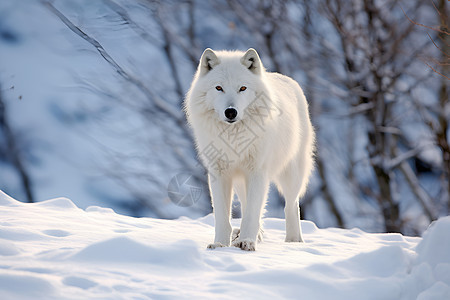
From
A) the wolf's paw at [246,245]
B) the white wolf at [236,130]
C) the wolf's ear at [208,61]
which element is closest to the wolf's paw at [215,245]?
the white wolf at [236,130]

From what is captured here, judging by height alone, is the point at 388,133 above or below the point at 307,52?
below

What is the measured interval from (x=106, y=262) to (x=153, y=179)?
7543mm

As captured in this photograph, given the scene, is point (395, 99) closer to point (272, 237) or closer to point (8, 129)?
point (272, 237)

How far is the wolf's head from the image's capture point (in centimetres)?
381

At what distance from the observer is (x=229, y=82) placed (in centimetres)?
392

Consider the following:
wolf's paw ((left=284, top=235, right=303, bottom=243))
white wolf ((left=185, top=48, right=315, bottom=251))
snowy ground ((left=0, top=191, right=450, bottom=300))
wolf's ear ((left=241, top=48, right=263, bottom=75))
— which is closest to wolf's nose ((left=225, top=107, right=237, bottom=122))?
white wolf ((left=185, top=48, right=315, bottom=251))

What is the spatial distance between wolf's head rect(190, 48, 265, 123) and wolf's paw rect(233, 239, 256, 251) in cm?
101

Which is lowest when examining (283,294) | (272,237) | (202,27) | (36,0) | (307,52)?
(283,294)

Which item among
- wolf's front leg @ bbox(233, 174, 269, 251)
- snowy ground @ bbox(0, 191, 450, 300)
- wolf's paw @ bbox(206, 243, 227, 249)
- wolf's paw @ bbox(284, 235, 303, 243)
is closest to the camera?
snowy ground @ bbox(0, 191, 450, 300)

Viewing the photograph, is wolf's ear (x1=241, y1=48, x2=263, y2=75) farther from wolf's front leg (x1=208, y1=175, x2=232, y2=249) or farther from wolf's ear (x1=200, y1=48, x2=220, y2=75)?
wolf's front leg (x1=208, y1=175, x2=232, y2=249)

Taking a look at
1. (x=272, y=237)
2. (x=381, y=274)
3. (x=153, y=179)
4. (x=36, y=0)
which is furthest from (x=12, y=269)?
(x=153, y=179)

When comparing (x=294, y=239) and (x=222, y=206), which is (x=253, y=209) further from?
(x=294, y=239)

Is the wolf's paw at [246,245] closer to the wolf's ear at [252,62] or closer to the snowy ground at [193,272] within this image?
the snowy ground at [193,272]

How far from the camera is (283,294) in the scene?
7.70ft
